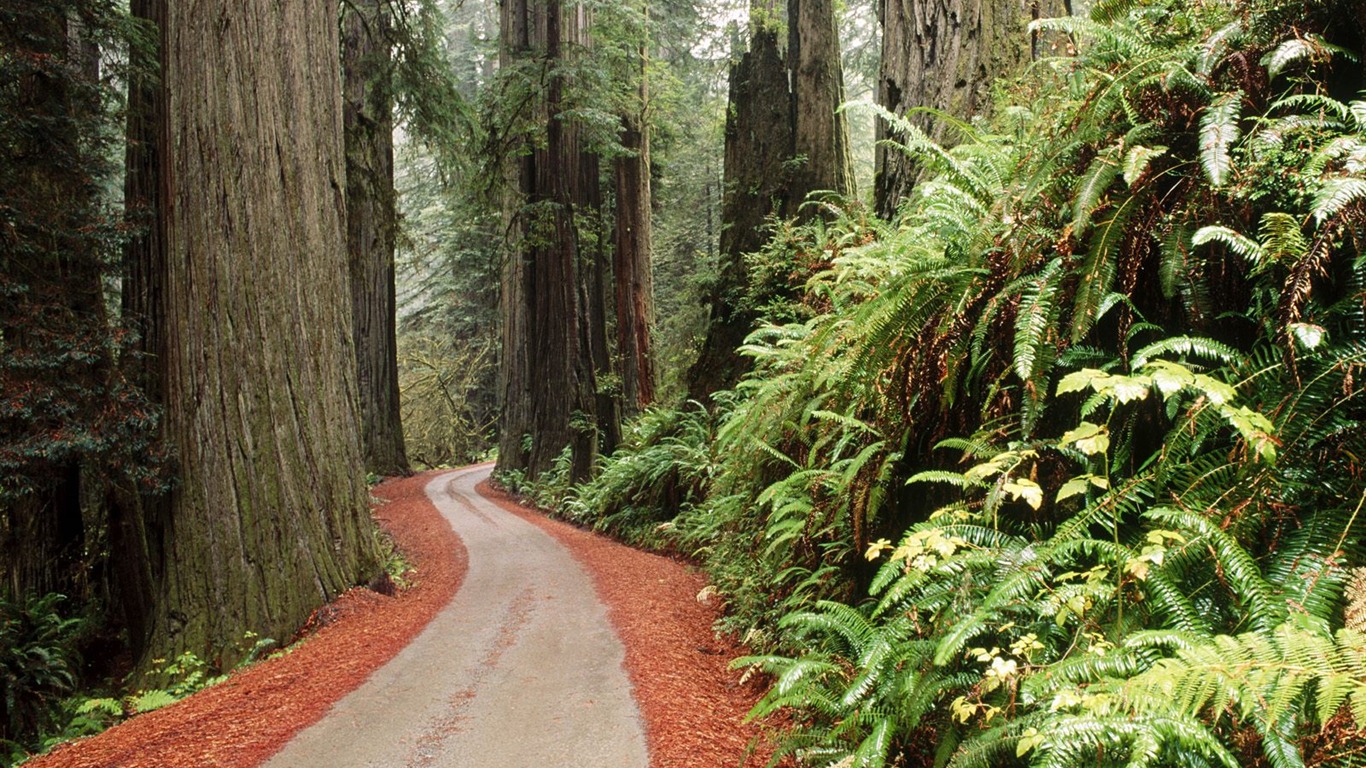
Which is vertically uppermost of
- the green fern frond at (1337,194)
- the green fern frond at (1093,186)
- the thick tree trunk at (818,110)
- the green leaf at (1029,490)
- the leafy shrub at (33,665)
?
the thick tree trunk at (818,110)

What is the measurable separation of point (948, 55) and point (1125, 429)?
4.37m

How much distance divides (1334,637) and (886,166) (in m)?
→ 5.30

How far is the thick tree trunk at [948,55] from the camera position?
6.02 metres

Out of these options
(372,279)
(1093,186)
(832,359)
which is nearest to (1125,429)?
(1093,186)

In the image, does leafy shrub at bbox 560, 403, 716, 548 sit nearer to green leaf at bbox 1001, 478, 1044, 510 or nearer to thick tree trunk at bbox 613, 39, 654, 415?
thick tree trunk at bbox 613, 39, 654, 415

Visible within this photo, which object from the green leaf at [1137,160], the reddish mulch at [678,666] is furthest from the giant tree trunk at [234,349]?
the green leaf at [1137,160]

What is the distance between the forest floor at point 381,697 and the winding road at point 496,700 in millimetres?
60

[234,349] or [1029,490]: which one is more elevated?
[234,349]

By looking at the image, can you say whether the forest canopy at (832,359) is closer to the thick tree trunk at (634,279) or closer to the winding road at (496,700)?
the winding road at (496,700)

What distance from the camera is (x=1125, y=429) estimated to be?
9.85 feet

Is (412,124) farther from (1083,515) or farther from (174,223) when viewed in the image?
(1083,515)

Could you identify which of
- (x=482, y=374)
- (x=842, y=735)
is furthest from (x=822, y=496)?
(x=482, y=374)

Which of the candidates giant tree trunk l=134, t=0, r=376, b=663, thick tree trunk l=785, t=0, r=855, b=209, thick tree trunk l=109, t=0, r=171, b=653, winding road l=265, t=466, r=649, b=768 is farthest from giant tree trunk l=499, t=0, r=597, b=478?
winding road l=265, t=466, r=649, b=768

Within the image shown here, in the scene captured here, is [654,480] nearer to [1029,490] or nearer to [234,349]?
[234,349]
